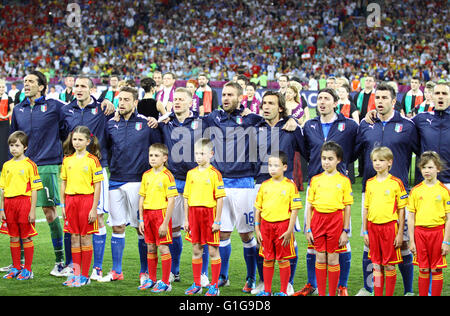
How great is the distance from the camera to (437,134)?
6.39 metres

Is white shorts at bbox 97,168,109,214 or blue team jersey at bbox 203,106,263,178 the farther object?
white shorts at bbox 97,168,109,214

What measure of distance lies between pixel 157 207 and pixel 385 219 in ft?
7.32

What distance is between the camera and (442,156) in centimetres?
639

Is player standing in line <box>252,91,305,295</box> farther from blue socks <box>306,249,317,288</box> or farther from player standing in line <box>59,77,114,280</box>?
player standing in line <box>59,77,114,280</box>

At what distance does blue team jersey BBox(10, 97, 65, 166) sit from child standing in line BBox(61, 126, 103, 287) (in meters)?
0.75

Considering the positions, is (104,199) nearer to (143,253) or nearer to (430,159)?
(143,253)

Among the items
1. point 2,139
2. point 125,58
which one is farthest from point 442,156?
point 125,58

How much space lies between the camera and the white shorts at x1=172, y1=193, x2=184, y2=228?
6.97 m

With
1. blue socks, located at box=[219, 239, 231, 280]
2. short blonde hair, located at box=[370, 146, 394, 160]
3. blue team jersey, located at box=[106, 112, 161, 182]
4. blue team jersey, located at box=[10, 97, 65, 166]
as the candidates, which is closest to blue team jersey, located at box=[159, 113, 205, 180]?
blue team jersey, located at box=[106, 112, 161, 182]

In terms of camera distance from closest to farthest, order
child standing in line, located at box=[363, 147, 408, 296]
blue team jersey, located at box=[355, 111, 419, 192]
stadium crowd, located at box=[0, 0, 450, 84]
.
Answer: child standing in line, located at box=[363, 147, 408, 296] → blue team jersey, located at box=[355, 111, 419, 192] → stadium crowd, located at box=[0, 0, 450, 84]

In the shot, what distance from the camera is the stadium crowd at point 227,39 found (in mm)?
30422

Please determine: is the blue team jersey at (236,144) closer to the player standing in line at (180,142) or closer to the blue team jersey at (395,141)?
the player standing in line at (180,142)
